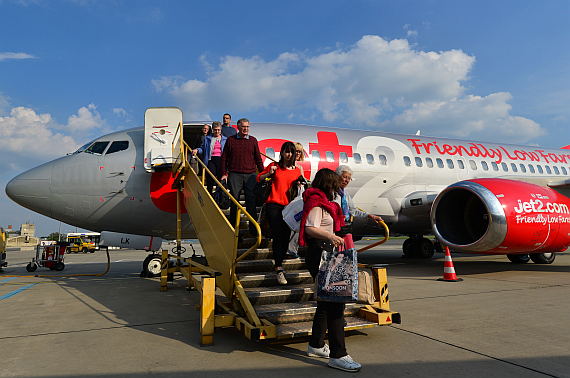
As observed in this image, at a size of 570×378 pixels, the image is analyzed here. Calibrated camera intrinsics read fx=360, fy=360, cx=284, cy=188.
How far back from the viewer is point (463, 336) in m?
3.66

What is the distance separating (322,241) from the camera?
10.2ft

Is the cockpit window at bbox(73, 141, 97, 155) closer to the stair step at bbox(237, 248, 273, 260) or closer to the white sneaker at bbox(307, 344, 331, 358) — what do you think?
the stair step at bbox(237, 248, 273, 260)

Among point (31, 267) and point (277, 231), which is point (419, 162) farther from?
point (31, 267)

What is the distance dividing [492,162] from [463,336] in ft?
31.3

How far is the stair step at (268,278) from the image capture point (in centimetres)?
419

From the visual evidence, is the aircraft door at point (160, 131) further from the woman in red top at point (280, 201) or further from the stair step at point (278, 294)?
the stair step at point (278, 294)

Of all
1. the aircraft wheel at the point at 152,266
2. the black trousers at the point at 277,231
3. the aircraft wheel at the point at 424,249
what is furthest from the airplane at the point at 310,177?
the aircraft wheel at the point at 424,249

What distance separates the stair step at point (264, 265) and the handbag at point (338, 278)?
1.72m

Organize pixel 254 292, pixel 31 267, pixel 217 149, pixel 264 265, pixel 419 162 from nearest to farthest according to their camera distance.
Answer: pixel 254 292 → pixel 264 265 → pixel 217 149 → pixel 419 162 → pixel 31 267

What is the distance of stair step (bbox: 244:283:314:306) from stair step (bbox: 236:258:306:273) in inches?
13.7

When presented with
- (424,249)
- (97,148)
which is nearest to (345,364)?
(97,148)

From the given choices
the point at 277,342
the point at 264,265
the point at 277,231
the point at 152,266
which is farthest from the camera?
the point at 152,266

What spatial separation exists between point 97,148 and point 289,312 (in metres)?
6.64

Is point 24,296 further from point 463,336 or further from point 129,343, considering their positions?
point 463,336
